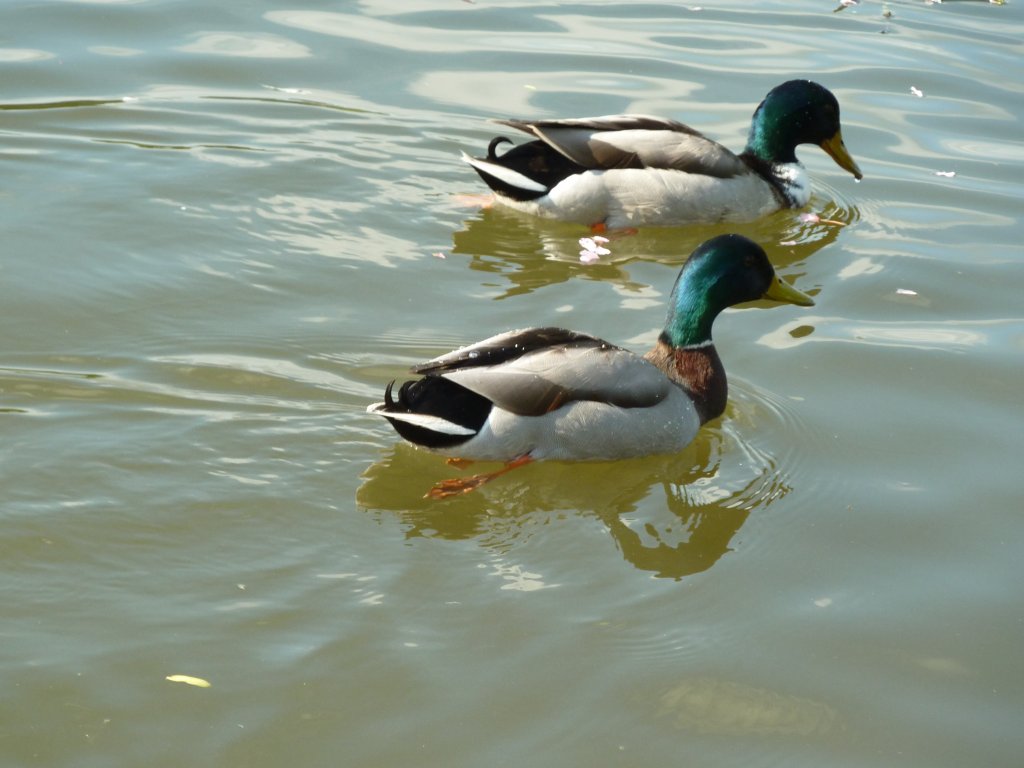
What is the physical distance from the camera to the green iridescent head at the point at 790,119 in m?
9.74

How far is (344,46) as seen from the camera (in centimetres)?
1158

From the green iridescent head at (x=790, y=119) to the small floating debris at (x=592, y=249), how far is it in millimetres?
1561

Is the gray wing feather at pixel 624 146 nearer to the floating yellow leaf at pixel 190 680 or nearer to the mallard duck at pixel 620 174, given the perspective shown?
the mallard duck at pixel 620 174

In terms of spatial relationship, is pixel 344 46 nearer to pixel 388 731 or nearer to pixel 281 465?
pixel 281 465

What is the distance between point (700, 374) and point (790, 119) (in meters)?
3.73

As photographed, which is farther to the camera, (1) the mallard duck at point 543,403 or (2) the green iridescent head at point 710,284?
(2) the green iridescent head at point 710,284

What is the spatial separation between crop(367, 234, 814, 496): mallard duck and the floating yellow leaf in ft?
5.01

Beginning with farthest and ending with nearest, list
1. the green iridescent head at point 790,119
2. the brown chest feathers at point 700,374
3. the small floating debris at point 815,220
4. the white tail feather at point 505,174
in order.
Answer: the green iridescent head at point 790,119 < the small floating debris at point 815,220 < the white tail feather at point 505,174 < the brown chest feathers at point 700,374

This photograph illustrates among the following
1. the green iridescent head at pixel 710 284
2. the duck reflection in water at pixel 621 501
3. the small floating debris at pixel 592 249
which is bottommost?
the duck reflection in water at pixel 621 501

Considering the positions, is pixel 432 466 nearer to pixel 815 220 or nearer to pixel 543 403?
pixel 543 403

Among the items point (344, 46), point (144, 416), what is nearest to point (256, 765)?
→ point (144, 416)

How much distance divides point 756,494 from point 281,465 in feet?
6.46

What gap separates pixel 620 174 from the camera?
8.98 metres

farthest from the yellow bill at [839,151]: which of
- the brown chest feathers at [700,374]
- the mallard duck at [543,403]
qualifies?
the mallard duck at [543,403]
